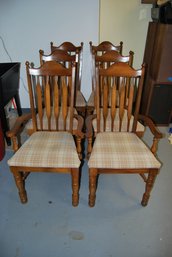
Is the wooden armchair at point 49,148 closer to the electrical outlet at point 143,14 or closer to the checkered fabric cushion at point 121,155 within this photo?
the checkered fabric cushion at point 121,155

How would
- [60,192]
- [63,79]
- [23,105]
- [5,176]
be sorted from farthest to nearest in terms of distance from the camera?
[23,105] < [5,176] < [60,192] < [63,79]

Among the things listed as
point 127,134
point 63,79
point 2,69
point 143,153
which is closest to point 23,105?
point 2,69

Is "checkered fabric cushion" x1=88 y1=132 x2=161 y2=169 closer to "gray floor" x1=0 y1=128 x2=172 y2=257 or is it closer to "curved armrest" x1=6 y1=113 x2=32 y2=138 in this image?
"gray floor" x1=0 y1=128 x2=172 y2=257

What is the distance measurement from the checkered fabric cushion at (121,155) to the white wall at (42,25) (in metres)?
1.55

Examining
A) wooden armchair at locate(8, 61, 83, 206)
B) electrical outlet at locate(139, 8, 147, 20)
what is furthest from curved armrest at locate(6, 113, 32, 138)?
electrical outlet at locate(139, 8, 147, 20)

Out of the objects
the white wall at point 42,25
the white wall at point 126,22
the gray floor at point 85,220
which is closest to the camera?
the gray floor at point 85,220

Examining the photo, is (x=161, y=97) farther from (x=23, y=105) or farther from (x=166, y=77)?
(x=23, y=105)

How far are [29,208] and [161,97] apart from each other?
189cm

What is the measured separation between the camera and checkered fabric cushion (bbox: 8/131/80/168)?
1246mm

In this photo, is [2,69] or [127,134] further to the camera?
[2,69]

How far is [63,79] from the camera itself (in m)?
1.42

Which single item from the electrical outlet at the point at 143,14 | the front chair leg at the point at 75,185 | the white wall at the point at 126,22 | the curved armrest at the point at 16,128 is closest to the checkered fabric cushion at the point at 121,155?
the front chair leg at the point at 75,185

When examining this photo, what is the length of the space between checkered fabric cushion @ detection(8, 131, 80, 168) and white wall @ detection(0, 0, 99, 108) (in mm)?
1505

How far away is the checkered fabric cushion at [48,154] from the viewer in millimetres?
1246
